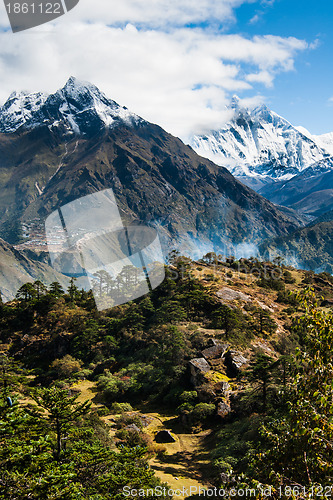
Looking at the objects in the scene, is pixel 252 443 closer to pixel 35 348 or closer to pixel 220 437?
pixel 220 437

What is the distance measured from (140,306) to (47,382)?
14.4 meters

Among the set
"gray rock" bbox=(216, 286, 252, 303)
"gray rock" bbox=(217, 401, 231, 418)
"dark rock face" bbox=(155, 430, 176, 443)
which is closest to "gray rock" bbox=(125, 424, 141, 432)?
"dark rock face" bbox=(155, 430, 176, 443)

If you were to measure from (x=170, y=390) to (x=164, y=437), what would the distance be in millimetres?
6345

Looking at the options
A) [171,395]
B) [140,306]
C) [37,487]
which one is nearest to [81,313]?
[140,306]

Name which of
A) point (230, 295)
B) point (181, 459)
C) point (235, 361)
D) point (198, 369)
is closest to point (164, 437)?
point (181, 459)

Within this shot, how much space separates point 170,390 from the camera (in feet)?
92.1

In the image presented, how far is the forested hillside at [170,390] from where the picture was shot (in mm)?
6227

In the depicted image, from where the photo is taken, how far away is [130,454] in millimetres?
11391

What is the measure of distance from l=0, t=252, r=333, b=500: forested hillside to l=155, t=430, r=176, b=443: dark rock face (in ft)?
0.22

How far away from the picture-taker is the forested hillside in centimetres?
623

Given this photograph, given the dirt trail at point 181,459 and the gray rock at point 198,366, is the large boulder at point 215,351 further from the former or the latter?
the dirt trail at point 181,459

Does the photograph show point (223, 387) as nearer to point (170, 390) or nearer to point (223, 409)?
point (223, 409)

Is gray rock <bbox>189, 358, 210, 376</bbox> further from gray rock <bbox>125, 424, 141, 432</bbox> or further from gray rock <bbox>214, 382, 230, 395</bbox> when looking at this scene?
gray rock <bbox>125, 424, 141, 432</bbox>

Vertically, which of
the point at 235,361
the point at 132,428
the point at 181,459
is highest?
the point at 132,428
